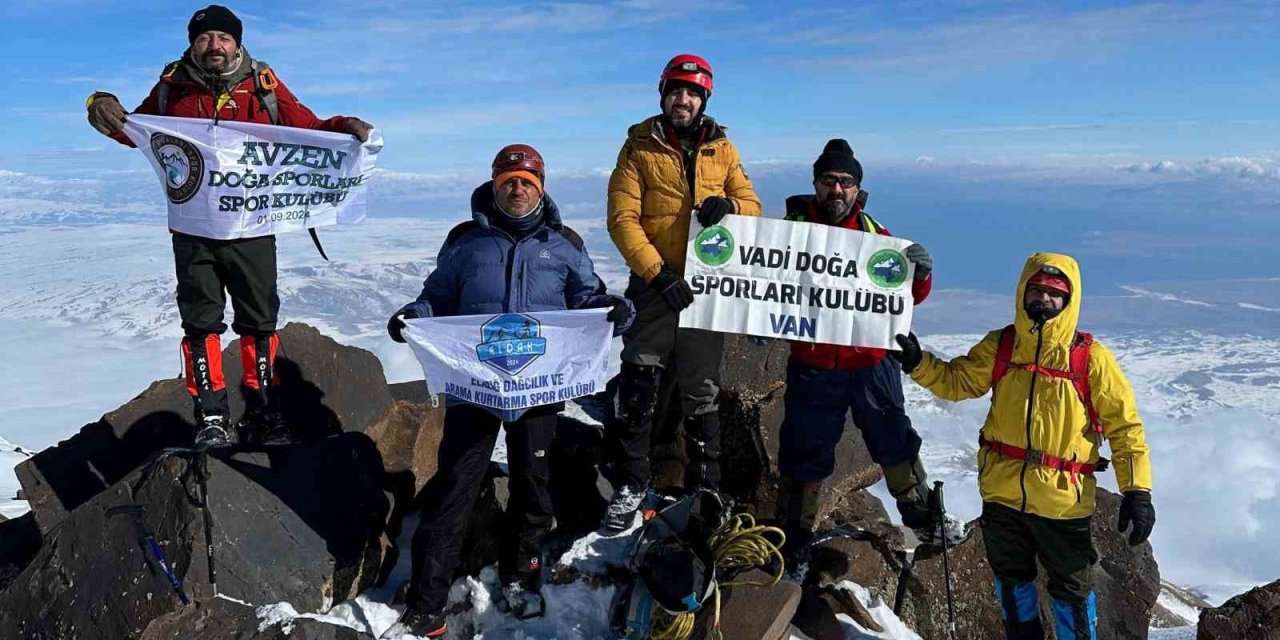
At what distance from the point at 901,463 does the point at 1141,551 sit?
3.39 m

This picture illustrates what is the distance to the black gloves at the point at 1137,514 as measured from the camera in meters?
5.10

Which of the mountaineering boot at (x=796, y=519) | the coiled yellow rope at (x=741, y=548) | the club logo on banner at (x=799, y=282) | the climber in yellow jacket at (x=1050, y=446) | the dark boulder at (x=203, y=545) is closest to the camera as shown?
the climber in yellow jacket at (x=1050, y=446)

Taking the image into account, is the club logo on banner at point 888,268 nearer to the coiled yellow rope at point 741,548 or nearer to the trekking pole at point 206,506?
the coiled yellow rope at point 741,548

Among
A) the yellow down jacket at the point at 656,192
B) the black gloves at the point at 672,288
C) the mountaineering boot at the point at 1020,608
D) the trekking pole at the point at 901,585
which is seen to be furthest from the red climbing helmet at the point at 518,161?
the trekking pole at the point at 901,585

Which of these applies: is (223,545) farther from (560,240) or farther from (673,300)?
(673,300)

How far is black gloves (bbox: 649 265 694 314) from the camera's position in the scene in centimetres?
635

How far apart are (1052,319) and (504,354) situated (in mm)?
4038

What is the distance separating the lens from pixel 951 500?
529 ft

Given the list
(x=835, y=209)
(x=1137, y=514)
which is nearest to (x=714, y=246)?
(x=835, y=209)

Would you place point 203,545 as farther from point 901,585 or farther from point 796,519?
point 901,585

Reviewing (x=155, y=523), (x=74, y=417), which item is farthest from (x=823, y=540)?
(x=74, y=417)

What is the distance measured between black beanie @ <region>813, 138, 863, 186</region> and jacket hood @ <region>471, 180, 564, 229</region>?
226 centimetres

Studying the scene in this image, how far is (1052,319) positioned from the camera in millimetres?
5340

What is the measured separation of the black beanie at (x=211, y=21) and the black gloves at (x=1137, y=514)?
791 cm
